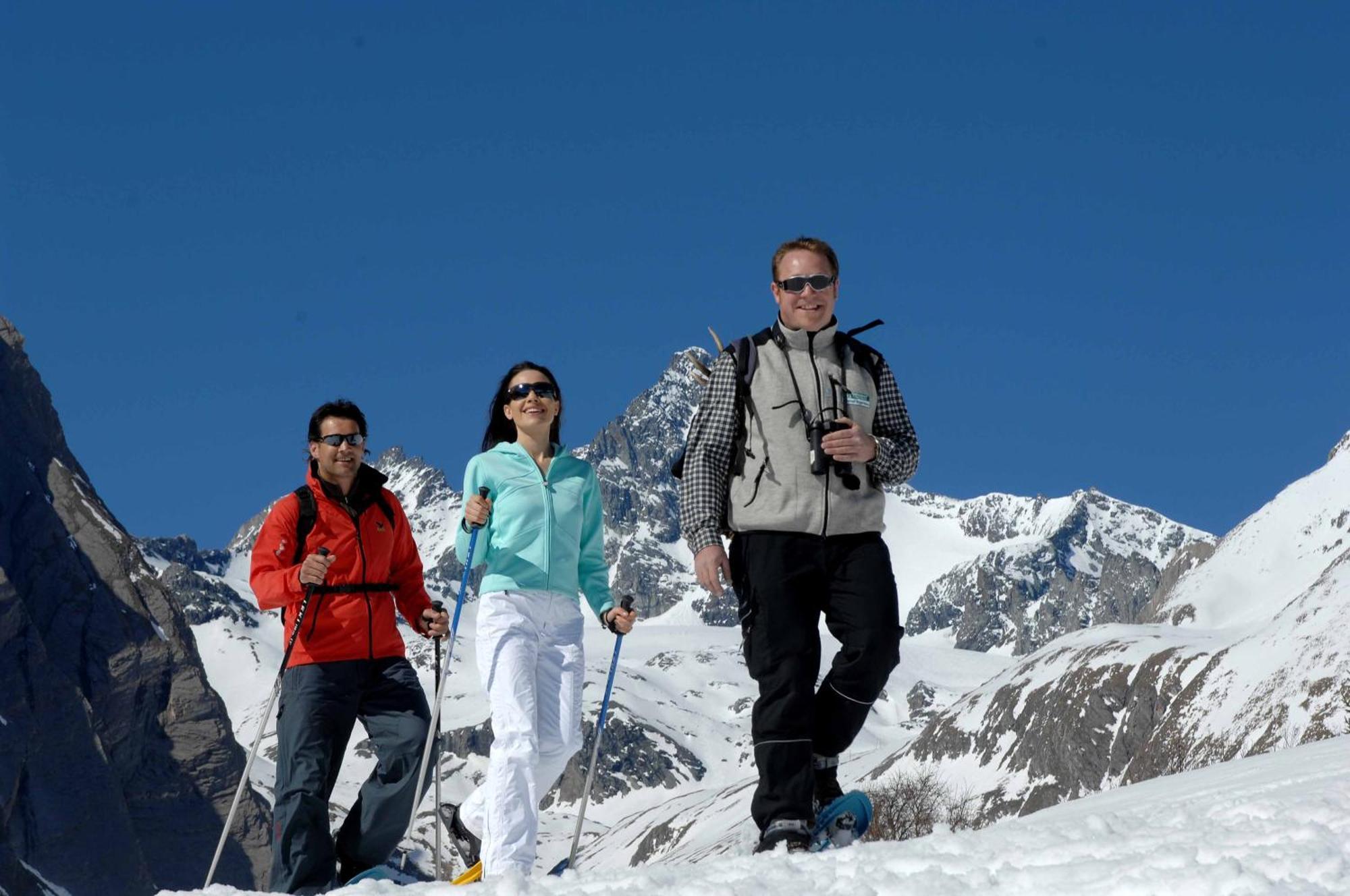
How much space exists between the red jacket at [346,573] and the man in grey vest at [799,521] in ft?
7.70

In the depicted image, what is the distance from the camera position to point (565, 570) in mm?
9656

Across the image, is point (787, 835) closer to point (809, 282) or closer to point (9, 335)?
point (809, 282)

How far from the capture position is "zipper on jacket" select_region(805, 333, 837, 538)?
29.1 ft

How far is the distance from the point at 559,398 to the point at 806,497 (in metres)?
2.21

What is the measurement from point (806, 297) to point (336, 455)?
136 inches

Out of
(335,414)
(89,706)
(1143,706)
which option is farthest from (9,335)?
(335,414)

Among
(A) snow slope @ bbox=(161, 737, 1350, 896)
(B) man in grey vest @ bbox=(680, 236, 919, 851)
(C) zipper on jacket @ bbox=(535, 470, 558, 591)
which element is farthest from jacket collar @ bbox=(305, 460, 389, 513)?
(A) snow slope @ bbox=(161, 737, 1350, 896)

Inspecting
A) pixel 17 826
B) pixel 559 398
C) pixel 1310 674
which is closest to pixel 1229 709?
pixel 1310 674

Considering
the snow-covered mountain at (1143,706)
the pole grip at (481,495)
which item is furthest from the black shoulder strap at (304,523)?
the snow-covered mountain at (1143,706)

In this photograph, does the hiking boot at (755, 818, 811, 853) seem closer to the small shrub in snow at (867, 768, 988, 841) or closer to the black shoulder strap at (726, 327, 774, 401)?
the black shoulder strap at (726, 327, 774, 401)

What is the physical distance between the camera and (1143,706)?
13675cm

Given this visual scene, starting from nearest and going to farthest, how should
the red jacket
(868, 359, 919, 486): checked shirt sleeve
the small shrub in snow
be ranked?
(868, 359, 919, 486): checked shirt sleeve, the red jacket, the small shrub in snow

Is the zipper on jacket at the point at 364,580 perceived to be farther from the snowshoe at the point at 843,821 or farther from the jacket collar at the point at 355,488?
the snowshoe at the point at 843,821

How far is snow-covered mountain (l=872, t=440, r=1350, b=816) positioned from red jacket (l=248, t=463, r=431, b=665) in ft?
296
